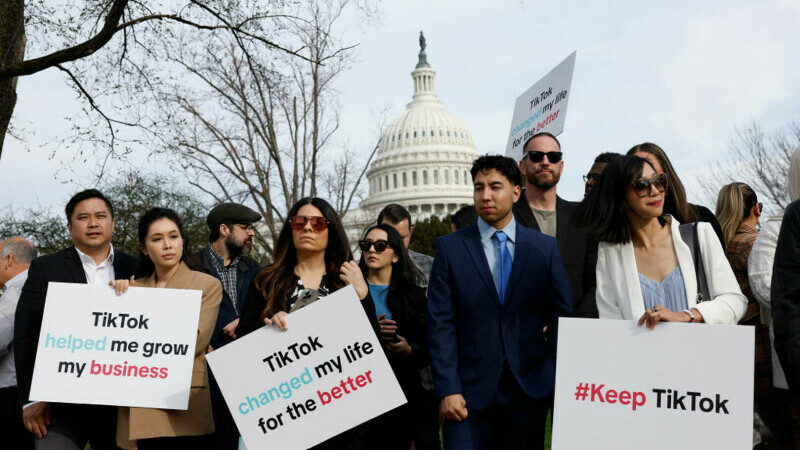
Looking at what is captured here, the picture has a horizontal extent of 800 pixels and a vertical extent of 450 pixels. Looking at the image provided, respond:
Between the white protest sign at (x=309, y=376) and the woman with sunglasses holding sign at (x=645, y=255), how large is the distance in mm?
1155

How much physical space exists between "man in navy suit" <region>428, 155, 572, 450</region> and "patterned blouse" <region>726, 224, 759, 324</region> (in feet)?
5.61

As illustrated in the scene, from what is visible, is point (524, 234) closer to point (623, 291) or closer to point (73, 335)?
point (623, 291)

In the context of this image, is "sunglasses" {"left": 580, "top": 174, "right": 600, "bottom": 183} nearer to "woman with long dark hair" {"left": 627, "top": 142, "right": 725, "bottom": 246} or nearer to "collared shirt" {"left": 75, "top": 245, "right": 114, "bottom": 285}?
"woman with long dark hair" {"left": 627, "top": 142, "right": 725, "bottom": 246}

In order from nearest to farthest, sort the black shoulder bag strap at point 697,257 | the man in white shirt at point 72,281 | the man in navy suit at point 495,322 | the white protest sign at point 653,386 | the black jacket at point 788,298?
the black jacket at point 788,298 → the white protest sign at point 653,386 → the black shoulder bag strap at point 697,257 → the man in navy suit at point 495,322 → the man in white shirt at point 72,281

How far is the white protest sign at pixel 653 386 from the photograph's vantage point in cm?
290

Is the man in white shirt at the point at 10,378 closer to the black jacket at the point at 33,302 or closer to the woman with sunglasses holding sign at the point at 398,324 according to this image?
the black jacket at the point at 33,302

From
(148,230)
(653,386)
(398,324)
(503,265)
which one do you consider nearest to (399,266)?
(398,324)

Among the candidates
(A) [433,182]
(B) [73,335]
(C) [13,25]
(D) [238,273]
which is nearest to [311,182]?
(C) [13,25]

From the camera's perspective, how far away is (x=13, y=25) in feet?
24.3

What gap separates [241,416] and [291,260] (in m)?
0.86

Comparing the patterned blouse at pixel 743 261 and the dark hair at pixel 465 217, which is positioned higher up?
the dark hair at pixel 465 217

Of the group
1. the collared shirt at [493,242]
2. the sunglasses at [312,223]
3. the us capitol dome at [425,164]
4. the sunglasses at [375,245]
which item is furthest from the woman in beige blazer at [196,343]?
the us capitol dome at [425,164]

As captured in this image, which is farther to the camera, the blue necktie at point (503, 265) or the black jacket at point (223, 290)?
the black jacket at point (223, 290)

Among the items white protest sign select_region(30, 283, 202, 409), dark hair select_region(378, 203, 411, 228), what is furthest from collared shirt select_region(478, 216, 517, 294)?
dark hair select_region(378, 203, 411, 228)
